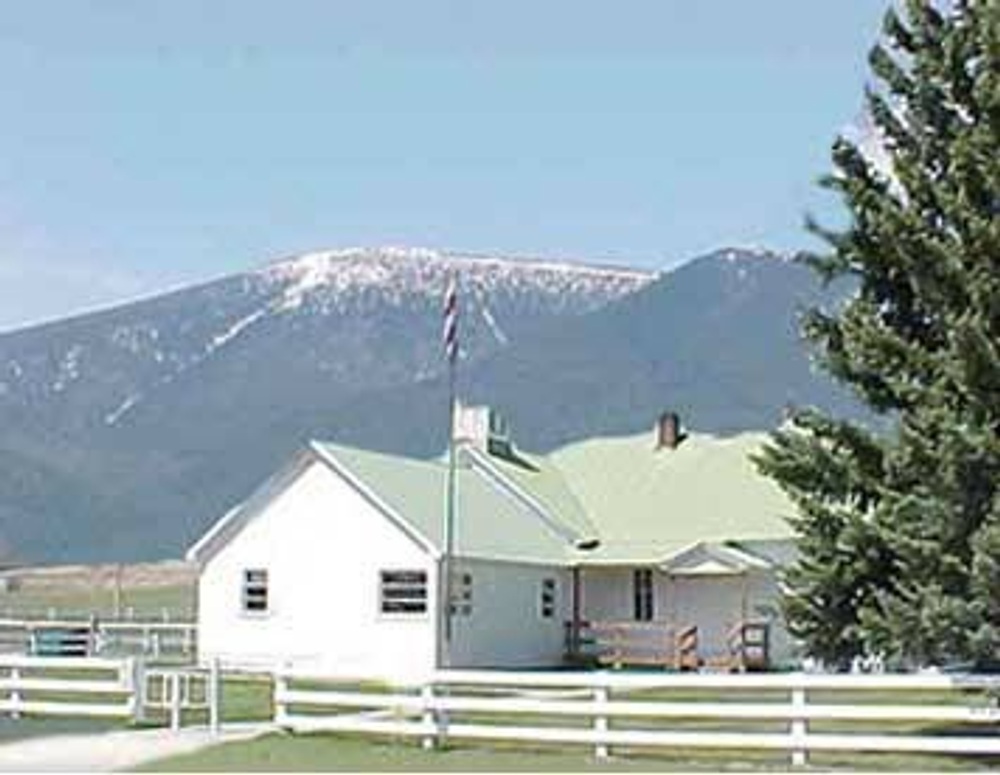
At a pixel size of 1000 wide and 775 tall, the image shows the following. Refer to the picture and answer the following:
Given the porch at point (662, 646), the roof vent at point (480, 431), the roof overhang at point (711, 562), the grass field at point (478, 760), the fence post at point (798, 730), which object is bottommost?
the grass field at point (478, 760)

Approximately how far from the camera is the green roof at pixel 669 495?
52281 mm

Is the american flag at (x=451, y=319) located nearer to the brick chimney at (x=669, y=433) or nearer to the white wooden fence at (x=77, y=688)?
the white wooden fence at (x=77, y=688)

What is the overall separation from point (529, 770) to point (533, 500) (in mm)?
31244

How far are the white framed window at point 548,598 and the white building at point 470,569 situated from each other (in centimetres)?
4

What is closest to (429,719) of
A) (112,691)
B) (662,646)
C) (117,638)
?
(112,691)

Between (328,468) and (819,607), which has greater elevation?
(328,468)

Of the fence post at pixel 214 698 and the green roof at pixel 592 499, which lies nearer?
the fence post at pixel 214 698

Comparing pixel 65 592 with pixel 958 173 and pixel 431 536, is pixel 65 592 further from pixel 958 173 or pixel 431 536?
pixel 958 173

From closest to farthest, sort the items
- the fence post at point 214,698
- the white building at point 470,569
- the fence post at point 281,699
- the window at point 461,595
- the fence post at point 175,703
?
the fence post at point 281,699
the fence post at point 214,698
the fence post at point 175,703
the window at point 461,595
the white building at point 470,569

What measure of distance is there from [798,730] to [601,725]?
2289 millimetres

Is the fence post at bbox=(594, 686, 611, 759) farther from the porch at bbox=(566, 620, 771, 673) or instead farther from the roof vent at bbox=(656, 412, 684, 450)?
the roof vent at bbox=(656, 412, 684, 450)

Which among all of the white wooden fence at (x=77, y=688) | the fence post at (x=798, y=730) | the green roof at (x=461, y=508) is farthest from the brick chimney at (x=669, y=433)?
the fence post at (x=798, y=730)

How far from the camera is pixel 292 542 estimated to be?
1925 inches

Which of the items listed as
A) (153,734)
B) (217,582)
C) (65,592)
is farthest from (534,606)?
(65,592)
